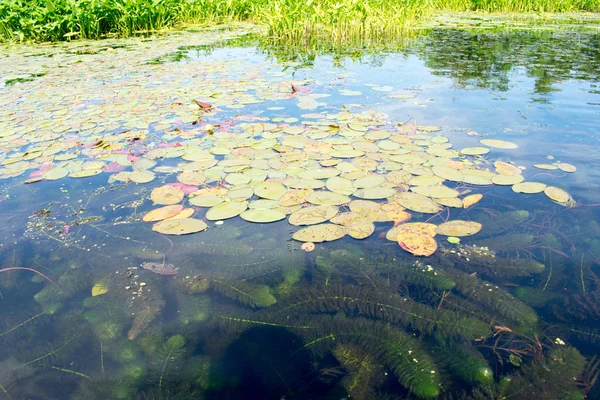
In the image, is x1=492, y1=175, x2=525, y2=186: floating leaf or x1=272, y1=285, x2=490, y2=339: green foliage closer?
x1=272, y1=285, x2=490, y2=339: green foliage

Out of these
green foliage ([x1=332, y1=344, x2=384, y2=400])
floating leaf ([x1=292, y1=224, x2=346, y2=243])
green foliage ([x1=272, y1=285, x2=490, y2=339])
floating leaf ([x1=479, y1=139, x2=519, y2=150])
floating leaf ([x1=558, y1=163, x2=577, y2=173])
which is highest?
floating leaf ([x1=479, y1=139, x2=519, y2=150])

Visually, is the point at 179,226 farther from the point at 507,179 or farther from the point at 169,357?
the point at 507,179

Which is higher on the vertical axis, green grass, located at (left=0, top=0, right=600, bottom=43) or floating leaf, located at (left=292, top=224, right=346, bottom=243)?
green grass, located at (left=0, top=0, right=600, bottom=43)

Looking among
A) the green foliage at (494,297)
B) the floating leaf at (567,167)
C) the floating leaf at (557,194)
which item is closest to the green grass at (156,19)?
the floating leaf at (567,167)

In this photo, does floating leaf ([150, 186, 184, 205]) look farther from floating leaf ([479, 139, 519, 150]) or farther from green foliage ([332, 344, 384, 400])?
floating leaf ([479, 139, 519, 150])

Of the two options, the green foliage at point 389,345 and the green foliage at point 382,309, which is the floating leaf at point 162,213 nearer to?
the green foliage at point 382,309

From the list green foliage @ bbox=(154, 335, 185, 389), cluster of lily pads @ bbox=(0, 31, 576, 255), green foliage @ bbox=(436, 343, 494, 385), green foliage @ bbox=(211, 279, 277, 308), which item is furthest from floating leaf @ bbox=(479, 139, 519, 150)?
green foliage @ bbox=(154, 335, 185, 389)

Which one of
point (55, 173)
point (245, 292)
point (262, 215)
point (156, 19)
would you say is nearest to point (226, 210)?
point (262, 215)

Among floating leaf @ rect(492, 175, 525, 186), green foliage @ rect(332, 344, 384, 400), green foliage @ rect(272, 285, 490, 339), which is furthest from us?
floating leaf @ rect(492, 175, 525, 186)

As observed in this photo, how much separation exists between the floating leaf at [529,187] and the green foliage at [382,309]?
0.98m

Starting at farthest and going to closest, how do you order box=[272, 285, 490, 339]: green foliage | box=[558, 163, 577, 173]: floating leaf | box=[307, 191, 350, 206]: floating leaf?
box=[558, 163, 577, 173]: floating leaf < box=[307, 191, 350, 206]: floating leaf < box=[272, 285, 490, 339]: green foliage

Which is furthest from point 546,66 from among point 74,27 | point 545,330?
point 74,27

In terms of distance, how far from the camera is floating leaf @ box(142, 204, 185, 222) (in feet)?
5.99

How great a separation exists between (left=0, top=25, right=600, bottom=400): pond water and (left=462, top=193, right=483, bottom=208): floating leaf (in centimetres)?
1
